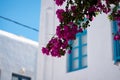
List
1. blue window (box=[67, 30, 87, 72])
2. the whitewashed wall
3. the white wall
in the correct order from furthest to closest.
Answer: the whitewashed wall
blue window (box=[67, 30, 87, 72])
the white wall

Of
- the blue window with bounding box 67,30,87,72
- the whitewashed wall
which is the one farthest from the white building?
the whitewashed wall

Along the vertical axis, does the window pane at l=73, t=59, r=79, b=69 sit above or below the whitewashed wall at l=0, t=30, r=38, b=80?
below

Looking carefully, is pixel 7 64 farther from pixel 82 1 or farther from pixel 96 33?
pixel 82 1

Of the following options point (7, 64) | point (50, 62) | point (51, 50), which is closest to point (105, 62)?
point (50, 62)

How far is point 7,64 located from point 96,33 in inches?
275

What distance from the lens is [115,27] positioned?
1041 cm

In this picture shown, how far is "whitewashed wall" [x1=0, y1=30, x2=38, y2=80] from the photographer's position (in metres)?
16.8

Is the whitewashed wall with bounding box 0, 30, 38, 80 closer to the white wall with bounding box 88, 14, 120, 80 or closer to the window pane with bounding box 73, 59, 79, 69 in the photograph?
the window pane with bounding box 73, 59, 79, 69

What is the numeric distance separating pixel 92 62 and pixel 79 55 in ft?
2.62

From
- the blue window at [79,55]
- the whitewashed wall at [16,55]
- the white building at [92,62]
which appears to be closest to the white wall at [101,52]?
the white building at [92,62]

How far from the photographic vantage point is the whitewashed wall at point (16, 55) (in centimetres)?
1675

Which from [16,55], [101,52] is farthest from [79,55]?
[16,55]

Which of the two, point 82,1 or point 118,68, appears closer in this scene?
point 82,1

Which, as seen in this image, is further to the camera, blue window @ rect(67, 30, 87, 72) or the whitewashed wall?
the whitewashed wall
